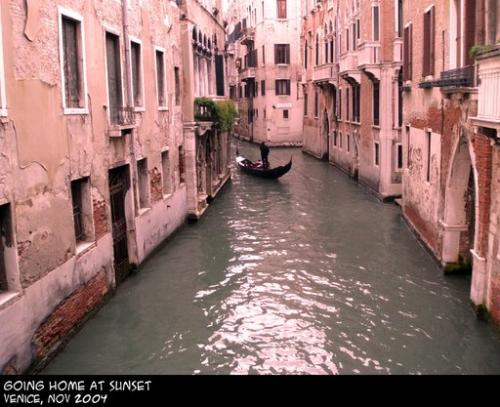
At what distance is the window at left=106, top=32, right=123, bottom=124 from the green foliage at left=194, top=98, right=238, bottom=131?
553 cm

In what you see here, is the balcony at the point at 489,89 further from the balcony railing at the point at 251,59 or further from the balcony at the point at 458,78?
the balcony railing at the point at 251,59

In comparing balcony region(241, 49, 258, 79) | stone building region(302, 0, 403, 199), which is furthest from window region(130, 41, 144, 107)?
balcony region(241, 49, 258, 79)

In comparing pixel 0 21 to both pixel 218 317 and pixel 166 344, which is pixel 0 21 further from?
pixel 218 317

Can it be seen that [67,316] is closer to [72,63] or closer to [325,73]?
[72,63]

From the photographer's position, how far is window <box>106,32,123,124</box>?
9.46m

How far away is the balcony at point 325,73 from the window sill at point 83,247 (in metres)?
18.1

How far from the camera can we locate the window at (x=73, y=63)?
299 inches

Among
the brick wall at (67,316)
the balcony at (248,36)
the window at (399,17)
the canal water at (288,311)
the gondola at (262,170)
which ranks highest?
the balcony at (248,36)

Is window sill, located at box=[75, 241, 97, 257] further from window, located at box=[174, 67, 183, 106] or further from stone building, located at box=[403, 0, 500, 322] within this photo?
window, located at box=[174, 67, 183, 106]

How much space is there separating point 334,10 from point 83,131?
60.8 feet

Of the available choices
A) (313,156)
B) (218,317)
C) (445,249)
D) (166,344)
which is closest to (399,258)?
(445,249)

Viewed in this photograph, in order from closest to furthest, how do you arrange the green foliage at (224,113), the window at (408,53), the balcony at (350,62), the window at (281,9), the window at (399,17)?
the window at (408,53)
the window at (399,17)
the green foliage at (224,113)
the balcony at (350,62)
the window at (281,9)

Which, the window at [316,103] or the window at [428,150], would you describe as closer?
the window at [428,150]

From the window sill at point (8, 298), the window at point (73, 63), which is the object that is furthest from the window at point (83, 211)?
the window sill at point (8, 298)
